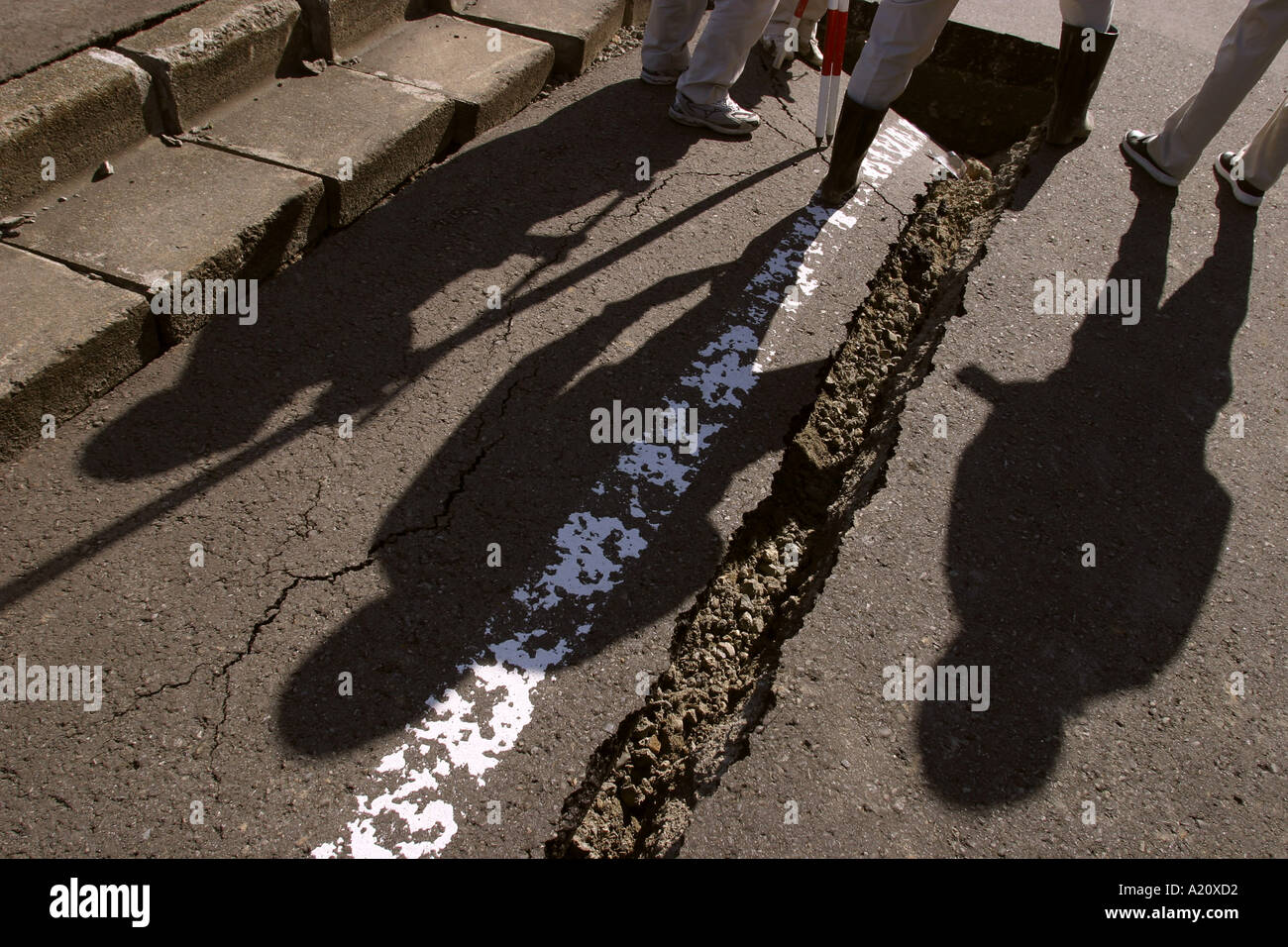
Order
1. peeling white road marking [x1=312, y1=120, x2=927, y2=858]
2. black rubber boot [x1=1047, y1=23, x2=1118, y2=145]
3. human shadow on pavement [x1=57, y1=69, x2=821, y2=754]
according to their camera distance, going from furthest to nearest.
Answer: black rubber boot [x1=1047, y1=23, x2=1118, y2=145] < human shadow on pavement [x1=57, y1=69, x2=821, y2=754] < peeling white road marking [x1=312, y1=120, x2=927, y2=858]

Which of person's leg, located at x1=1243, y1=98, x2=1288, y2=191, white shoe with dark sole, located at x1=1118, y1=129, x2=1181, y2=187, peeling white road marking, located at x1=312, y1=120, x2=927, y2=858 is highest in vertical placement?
person's leg, located at x1=1243, y1=98, x2=1288, y2=191

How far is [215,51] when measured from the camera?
3.70m

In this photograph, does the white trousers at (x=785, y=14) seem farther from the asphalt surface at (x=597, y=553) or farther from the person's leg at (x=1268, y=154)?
the person's leg at (x=1268, y=154)

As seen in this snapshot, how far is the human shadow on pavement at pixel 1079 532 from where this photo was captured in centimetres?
235

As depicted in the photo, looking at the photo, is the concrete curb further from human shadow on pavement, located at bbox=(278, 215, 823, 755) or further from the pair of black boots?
the pair of black boots

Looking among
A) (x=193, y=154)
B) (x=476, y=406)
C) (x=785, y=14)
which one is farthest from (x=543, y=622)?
(x=785, y=14)

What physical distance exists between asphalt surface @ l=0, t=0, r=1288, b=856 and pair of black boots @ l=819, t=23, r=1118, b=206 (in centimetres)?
33

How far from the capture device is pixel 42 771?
2.02 meters

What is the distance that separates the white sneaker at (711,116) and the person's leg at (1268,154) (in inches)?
96.0

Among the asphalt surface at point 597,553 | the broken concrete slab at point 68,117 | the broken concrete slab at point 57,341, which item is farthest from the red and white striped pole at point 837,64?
the broken concrete slab at point 57,341

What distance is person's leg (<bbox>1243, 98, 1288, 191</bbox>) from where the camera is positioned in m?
4.42

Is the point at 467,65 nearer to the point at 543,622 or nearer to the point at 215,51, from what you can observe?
the point at 215,51

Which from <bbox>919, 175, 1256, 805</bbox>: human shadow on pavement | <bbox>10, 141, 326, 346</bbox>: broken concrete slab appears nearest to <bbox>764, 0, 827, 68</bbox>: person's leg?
<bbox>919, 175, 1256, 805</bbox>: human shadow on pavement
